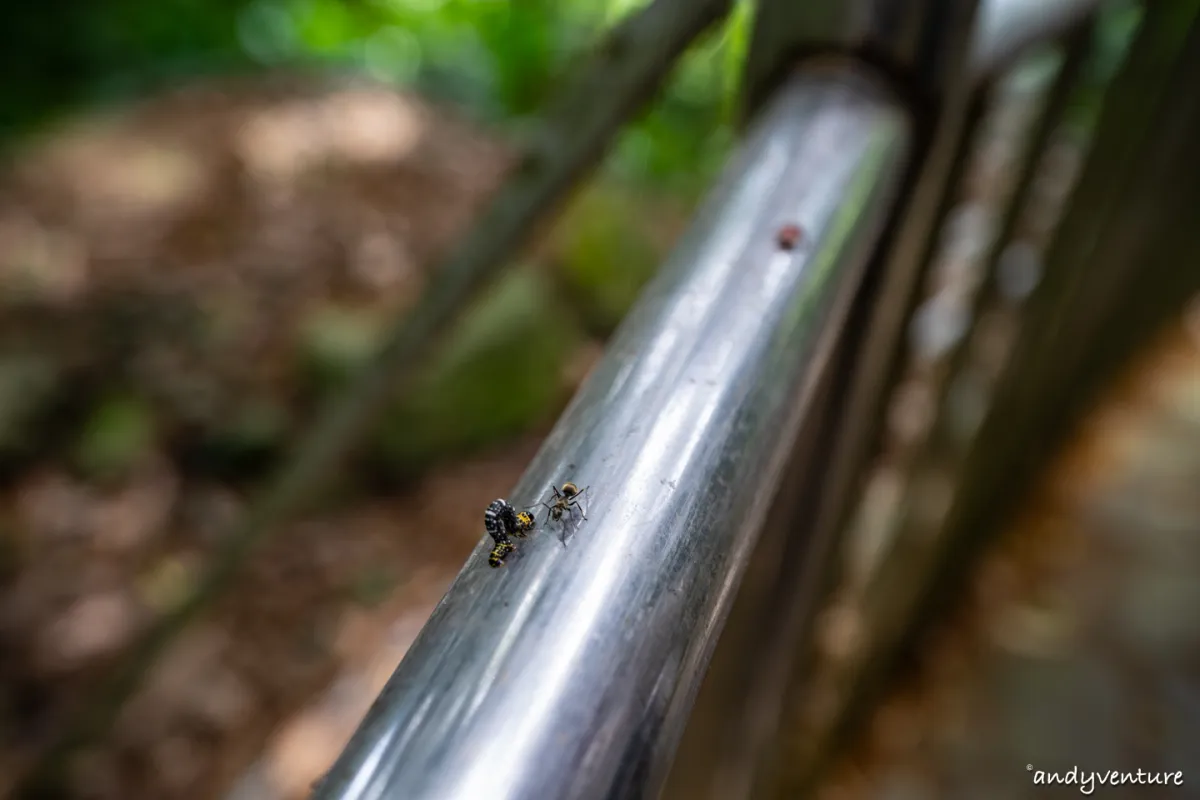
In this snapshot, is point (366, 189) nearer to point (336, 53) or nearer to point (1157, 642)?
point (336, 53)

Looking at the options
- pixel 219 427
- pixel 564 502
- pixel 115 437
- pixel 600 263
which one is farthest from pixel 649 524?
pixel 600 263

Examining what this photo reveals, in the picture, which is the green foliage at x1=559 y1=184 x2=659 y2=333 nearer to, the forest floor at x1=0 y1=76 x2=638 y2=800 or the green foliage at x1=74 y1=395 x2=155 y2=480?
the forest floor at x1=0 y1=76 x2=638 y2=800

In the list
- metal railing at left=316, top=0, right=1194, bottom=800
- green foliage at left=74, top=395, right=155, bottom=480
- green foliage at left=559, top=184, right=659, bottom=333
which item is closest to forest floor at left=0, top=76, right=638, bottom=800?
green foliage at left=74, top=395, right=155, bottom=480

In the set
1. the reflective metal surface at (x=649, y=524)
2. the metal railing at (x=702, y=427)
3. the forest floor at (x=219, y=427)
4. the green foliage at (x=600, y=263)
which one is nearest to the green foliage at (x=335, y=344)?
the forest floor at (x=219, y=427)

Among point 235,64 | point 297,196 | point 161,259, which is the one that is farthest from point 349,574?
point 235,64

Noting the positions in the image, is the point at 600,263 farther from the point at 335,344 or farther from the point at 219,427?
the point at 219,427

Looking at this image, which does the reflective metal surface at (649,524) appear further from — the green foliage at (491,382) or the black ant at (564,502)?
the green foliage at (491,382)

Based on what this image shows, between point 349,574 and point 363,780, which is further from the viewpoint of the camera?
point 349,574
